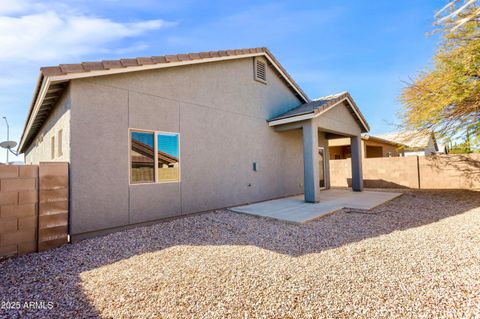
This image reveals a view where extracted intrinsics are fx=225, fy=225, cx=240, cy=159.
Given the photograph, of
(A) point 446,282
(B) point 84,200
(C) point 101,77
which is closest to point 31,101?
(C) point 101,77

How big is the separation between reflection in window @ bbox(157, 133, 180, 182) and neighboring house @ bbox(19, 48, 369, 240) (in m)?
0.03

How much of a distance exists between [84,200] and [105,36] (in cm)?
555

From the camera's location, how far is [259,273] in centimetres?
365

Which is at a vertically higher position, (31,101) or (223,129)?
(31,101)

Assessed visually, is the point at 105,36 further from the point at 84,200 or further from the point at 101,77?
the point at 84,200

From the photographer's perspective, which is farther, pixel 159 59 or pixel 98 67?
pixel 159 59

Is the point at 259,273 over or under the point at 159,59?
under

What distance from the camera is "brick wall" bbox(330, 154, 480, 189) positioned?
12.7 metres

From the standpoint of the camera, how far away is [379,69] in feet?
50.6

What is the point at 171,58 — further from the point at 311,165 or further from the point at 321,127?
the point at 321,127

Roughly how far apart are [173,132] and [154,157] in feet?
3.39

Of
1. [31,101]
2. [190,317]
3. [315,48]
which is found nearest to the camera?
[190,317]

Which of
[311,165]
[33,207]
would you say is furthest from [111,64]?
[311,165]

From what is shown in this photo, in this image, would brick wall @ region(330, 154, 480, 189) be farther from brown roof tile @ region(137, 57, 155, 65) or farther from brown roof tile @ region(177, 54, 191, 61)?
brown roof tile @ region(137, 57, 155, 65)
